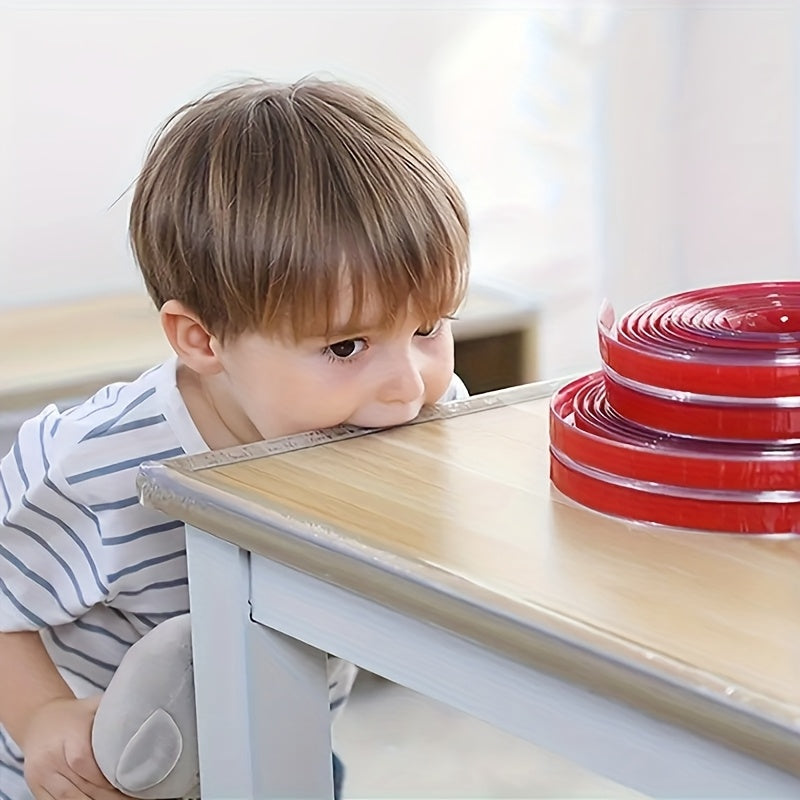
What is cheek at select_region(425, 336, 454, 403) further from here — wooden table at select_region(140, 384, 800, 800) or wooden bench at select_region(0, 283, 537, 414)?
wooden bench at select_region(0, 283, 537, 414)

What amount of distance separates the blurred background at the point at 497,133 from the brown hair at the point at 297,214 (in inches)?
34.8

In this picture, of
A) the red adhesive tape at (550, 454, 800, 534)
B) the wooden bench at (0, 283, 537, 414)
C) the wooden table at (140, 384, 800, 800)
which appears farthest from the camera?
the wooden bench at (0, 283, 537, 414)

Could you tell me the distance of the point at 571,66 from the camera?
7.99 feet

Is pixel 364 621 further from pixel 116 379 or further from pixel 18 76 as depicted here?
pixel 18 76

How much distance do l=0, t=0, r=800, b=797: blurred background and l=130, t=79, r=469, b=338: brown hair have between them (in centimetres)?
88

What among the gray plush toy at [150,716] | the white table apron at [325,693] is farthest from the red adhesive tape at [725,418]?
the gray plush toy at [150,716]

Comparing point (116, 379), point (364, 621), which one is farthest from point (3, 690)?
point (116, 379)

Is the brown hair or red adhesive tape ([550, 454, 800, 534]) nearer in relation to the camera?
red adhesive tape ([550, 454, 800, 534])

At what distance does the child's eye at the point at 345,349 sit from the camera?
3.17 feet

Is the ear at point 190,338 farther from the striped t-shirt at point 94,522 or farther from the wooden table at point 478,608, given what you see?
the wooden table at point 478,608

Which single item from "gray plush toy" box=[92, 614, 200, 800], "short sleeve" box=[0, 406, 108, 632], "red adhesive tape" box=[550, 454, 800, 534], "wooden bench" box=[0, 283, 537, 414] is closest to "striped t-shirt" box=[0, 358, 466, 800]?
"short sleeve" box=[0, 406, 108, 632]

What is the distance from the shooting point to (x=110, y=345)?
1881mm

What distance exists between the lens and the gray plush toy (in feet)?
2.89

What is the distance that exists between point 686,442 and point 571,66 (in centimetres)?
177
